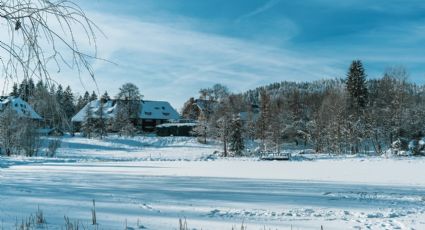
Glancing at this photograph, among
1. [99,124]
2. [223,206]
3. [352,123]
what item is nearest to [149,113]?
[99,124]

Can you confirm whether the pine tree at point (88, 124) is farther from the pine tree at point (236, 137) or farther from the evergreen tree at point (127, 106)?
the pine tree at point (236, 137)

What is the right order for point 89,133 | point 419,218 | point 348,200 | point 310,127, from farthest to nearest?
point 89,133, point 310,127, point 348,200, point 419,218

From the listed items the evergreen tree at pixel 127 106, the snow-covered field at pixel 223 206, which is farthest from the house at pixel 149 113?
the snow-covered field at pixel 223 206

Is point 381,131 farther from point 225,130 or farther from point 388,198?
point 388,198

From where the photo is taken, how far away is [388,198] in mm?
10656

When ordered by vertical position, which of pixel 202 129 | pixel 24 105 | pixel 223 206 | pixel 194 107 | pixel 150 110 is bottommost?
pixel 223 206

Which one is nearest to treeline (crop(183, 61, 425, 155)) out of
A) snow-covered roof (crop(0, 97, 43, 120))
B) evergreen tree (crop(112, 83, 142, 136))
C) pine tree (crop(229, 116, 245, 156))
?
pine tree (crop(229, 116, 245, 156))

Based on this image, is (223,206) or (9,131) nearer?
(223,206)

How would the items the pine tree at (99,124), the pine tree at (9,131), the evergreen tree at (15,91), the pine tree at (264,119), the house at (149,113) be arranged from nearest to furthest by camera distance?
the evergreen tree at (15,91), the pine tree at (9,131), the pine tree at (264,119), the pine tree at (99,124), the house at (149,113)

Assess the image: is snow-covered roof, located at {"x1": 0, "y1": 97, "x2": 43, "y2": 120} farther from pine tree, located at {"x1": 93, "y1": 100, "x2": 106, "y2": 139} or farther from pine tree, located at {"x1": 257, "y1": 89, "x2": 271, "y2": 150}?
pine tree, located at {"x1": 93, "y1": 100, "x2": 106, "y2": 139}

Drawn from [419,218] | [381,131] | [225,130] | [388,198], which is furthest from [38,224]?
[381,131]

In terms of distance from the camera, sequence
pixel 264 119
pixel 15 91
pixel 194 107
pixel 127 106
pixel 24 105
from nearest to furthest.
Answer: pixel 15 91 → pixel 24 105 → pixel 264 119 → pixel 127 106 → pixel 194 107

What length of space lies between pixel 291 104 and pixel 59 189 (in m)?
65.9

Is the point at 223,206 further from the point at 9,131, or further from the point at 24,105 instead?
the point at 9,131
